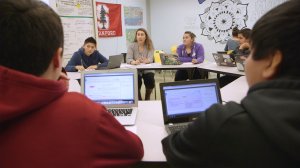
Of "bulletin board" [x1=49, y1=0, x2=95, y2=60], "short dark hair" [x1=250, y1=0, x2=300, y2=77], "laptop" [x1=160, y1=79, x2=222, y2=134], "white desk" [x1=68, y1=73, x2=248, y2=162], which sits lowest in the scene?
"white desk" [x1=68, y1=73, x2=248, y2=162]

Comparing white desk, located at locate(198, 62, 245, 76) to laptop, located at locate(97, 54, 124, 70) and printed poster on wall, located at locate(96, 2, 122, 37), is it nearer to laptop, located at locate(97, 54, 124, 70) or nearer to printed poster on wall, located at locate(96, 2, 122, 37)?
laptop, located at locate(97, 54, 124, 70)

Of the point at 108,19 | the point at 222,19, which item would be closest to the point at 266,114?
the point at 108,19

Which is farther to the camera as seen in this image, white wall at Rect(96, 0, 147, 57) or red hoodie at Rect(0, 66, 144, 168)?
white wall at Rect(96, 0, 147, 57)

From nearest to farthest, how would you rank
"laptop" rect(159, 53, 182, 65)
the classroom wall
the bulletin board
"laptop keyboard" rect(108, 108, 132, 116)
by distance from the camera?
"laptop keyboard" rect(108, 108, 132, 116)
"laptop" rect(159, 53, 182, 65)
the bulletin board
the classroom wall

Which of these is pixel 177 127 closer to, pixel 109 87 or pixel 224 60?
pixel 109 87

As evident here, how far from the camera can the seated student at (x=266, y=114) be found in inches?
23.3

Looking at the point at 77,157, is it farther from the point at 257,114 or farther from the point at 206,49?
the point at 206,49

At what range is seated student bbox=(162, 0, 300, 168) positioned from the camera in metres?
0.59

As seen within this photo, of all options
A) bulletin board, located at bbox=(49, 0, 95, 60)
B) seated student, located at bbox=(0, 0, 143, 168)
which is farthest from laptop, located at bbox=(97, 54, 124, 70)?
seated student, located at bbox=(0, 0, 143, 168)

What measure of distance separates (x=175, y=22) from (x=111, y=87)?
5775 mm

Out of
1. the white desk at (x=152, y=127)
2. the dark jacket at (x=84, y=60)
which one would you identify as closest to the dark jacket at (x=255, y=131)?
the white desk at (x=152, y=127)

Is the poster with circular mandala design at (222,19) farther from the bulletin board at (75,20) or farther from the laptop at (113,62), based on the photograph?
the laptop at (113,62)

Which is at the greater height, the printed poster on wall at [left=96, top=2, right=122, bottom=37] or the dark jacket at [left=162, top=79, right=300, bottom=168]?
the printed poster on wall at [left=96, top=2, right=122, bottom=37]

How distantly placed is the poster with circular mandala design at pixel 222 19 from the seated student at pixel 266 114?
620 cm
